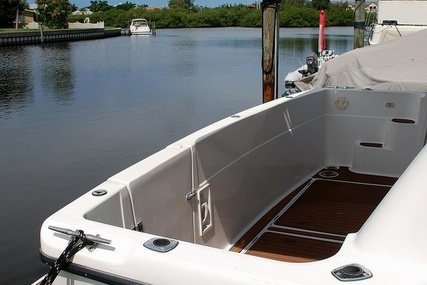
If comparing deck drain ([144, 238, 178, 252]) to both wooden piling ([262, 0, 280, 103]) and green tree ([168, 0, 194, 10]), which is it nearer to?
wooden piling ([262, 0, 280, 103])

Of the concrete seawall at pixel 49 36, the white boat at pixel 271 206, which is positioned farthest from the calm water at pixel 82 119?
the concrete seawall at pixel 49 36

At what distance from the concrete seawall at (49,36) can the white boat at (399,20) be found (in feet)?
104

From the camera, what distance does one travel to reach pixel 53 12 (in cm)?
5619

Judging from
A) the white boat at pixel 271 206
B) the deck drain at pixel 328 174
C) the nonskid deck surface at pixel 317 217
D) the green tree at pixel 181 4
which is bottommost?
the nonskid deck surface at pixel 317 217

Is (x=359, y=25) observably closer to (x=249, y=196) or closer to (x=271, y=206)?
(x=271, y=206)

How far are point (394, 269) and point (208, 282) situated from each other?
50cm

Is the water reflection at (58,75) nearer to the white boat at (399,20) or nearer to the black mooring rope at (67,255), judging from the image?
the white boat at (399,20)

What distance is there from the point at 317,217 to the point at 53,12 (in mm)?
58246

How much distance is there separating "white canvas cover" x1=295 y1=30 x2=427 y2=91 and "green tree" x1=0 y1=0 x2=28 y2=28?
52276 mm

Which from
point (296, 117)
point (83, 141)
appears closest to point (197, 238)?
point (296, 117)

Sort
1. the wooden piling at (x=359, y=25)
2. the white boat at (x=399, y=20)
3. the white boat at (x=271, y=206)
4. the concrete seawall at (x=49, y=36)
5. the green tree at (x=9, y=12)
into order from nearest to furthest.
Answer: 1. the white boat at (x=271, y=206)
2. the white boat at (x=399, y=20)
3. the wooden piling at (x=359, y=25)
4. the concrete seawall at (x=49, y=36)
5. the green tree at (x=9, y=12)

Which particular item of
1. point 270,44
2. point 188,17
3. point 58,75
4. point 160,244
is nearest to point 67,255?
point 160,244

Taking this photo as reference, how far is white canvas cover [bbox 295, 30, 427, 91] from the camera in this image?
513 centimetres

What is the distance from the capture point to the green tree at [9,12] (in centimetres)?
5199
